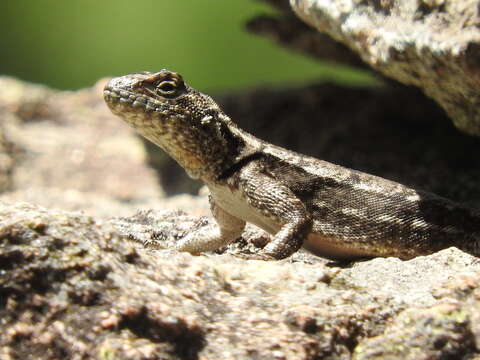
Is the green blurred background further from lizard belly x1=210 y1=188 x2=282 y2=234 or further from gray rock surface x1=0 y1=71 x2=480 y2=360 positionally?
gray rock surface x1=0 y1=71 x2=480 y2=360

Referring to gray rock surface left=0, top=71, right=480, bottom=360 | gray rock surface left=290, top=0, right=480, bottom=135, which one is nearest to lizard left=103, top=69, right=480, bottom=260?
gray rock surface left=0, top=71, right=480, bottom=360

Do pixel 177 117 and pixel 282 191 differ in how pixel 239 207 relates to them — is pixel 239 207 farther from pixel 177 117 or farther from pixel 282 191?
pixel 177 117

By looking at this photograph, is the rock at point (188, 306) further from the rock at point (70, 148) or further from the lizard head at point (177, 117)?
the rock at point (70, 148)

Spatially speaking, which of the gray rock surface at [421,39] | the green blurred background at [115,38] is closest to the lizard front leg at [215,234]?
the gray rock surface at [421,39]

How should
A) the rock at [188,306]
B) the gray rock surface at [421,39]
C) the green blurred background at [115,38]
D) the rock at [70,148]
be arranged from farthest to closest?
1. the green blurred background at [115,38]
2. the rock at [70,148]
3. the gray rock surface at [421,39]
4. the rock at [188,306]

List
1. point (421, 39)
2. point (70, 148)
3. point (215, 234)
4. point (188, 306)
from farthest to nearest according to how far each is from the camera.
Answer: point (70, 148), point (215, 234), point (421, 39), point (188, 306)

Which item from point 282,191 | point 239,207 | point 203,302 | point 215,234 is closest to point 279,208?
point 282,191
